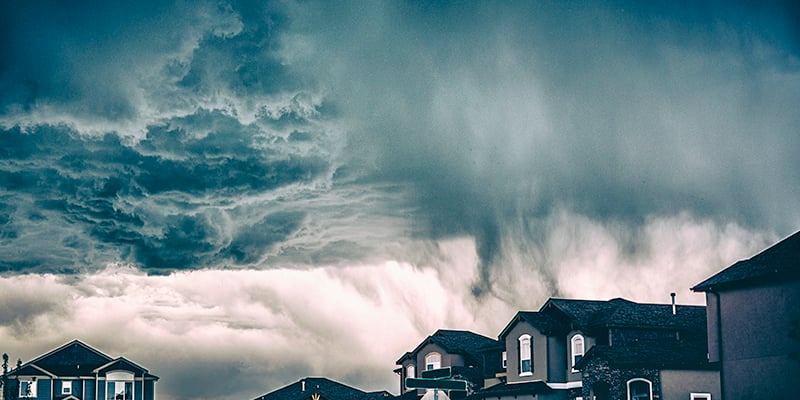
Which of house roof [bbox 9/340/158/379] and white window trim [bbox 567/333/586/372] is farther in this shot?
house roof [bbox 9/340/158/379]

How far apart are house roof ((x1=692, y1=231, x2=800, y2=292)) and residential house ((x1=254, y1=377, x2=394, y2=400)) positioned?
149 feet

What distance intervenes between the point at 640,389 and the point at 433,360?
89.1 ft

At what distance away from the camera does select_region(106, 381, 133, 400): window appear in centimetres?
9675

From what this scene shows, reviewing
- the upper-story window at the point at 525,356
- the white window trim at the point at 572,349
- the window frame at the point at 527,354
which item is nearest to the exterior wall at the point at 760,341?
the white window trim at the point at 572,349

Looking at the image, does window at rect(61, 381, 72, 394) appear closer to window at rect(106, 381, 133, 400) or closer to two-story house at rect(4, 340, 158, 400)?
two-story house at rect(4, 340, 158, 400)

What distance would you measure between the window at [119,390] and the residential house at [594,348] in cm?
4372

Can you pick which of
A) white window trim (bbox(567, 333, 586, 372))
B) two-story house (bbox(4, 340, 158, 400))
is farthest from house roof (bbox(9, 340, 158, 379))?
white window trim (bbox(567, 333, 586, 372))

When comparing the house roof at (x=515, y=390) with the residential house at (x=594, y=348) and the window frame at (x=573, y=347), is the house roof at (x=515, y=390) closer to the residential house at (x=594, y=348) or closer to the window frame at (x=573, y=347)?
the residential house at (x=594, y=348)

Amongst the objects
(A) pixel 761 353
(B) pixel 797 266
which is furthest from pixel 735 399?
(B) pixel 797 266

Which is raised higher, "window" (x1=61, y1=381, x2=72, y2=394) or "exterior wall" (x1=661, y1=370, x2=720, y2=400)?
"window" (x1=61, y1=381, x2=72, y2=394)

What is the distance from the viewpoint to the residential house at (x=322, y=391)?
287 feet

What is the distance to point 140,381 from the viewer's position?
98.8 metres

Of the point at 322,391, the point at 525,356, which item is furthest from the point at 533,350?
the point at 322,391

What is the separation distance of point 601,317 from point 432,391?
136 ft
